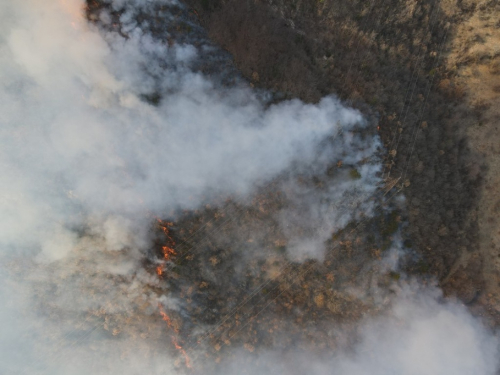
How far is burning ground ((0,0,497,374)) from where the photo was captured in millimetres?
17031

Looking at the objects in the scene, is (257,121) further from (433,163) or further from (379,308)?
(379,308)

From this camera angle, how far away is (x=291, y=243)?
1864 centimetres

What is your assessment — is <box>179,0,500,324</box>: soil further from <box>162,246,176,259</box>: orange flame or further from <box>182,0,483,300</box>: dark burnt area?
<box>162,246,176,259</box>: orange flame

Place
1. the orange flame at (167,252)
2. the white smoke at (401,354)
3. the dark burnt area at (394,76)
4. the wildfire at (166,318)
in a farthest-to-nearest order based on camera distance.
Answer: the white smoke at (401,354)
the wildfire at (166,318)
the orange flame at (167,252)
the dark burnt area at (394,76)

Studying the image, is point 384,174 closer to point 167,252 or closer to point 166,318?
point 167,252

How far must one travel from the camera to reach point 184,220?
18.0m

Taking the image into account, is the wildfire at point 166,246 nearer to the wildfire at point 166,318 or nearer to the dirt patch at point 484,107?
the wildfire at point 166,318

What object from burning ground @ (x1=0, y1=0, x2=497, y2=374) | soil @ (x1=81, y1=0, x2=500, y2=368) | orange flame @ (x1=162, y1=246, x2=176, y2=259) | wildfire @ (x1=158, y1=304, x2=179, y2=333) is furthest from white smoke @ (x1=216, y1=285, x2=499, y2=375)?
orange flame @ (x1=162, y1=246, x2=176, y2=259)

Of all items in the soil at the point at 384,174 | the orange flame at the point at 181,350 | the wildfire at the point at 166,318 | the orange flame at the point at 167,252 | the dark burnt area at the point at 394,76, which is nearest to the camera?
the dark burnt area at the point at 394,76

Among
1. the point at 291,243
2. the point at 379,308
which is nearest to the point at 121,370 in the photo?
the point at 291,243

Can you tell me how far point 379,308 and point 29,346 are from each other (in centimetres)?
2164

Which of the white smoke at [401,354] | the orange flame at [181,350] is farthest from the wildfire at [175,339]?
the white smoke at [401,354]

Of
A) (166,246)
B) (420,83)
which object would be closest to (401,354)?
(166,246)

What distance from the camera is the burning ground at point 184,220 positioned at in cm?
1703
